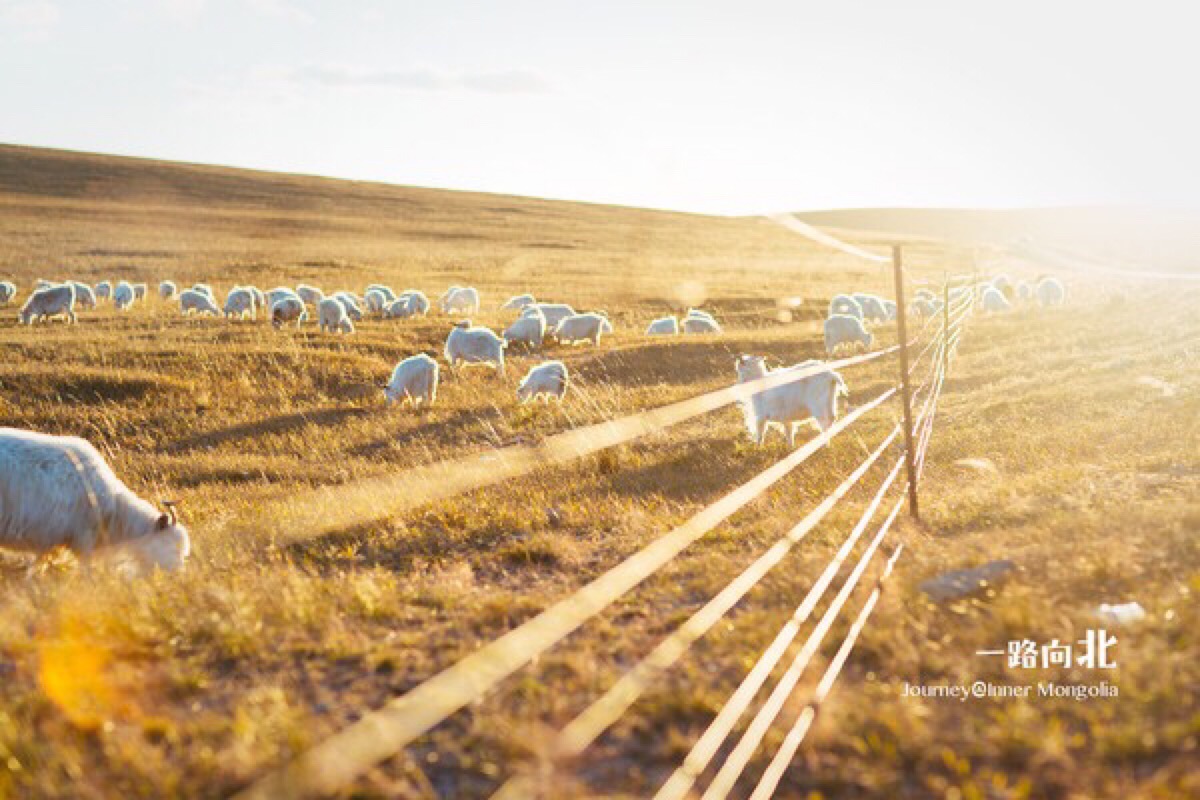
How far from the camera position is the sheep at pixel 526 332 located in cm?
2522

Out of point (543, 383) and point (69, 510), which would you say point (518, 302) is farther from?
point (69, 510)

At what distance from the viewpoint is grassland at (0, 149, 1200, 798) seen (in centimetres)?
351

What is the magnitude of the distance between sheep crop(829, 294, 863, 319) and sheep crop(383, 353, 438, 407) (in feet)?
54.7

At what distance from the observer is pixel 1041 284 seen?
37031 mm

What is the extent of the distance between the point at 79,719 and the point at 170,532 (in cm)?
353

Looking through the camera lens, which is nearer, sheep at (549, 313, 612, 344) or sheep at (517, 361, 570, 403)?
sheep at (517, 361, 570, 403)

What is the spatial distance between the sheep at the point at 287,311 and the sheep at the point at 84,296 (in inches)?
375

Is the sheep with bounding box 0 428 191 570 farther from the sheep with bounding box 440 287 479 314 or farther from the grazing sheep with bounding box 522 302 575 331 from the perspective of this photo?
the sheep with bounding box 440 287 479 314

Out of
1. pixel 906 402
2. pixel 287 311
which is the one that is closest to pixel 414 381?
pixel 906 402

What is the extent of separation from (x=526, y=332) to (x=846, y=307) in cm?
1215

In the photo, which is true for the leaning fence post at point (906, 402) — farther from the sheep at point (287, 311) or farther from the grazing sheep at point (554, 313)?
the sheep at point (287, 311)

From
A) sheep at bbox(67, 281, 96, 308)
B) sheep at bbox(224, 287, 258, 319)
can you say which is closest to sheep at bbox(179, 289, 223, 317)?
sheep at bbox(224, 287, 258, 319)

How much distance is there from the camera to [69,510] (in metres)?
6.89

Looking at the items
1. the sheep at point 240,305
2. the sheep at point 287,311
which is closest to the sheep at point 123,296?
the sheep at point 240,305
